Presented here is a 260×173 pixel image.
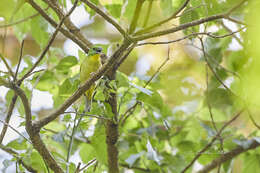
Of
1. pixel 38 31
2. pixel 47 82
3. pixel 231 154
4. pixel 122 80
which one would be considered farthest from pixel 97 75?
pixel 231 154

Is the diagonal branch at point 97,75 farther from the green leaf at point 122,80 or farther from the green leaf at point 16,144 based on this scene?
the green leaf at point 16,144

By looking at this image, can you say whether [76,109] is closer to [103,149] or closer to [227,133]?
[103,149]

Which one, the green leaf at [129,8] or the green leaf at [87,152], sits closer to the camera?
the green leaf at [129,8]

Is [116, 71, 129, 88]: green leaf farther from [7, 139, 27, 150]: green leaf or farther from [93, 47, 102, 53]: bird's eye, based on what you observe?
[7, 139, 27, 150]: green leaf

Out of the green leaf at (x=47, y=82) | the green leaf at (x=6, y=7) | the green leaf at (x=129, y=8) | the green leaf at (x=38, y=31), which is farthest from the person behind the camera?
the green leaf at (x=47, y=82)

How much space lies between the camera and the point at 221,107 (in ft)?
6.72

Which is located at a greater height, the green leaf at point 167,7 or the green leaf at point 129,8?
the green leaf at point 129,8

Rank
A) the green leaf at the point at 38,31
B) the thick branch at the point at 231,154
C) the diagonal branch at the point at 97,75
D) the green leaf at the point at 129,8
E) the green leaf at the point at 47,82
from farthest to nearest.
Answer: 1. the green leaf at the point at 47,82
2. the thick branch at the point at 231,154
3. the green leaf at the point at 38,31
4. the green leaf at the point at 129,8
5. the diagonal branch at the point at 97,75

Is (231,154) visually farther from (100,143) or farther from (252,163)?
(100,143)

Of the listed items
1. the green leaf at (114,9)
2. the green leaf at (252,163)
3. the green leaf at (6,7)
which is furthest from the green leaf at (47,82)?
the green leaf at (252,163)

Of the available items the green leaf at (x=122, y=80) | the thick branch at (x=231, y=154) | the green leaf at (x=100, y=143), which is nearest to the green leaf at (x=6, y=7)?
the green leaf at (x=122, y=80)

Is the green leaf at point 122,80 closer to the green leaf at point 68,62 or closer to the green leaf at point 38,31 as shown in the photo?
the green leaf at point 68,62

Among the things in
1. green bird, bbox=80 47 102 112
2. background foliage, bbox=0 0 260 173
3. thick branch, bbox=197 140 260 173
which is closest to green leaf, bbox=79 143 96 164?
background foliage, bbox=0 0 260 173

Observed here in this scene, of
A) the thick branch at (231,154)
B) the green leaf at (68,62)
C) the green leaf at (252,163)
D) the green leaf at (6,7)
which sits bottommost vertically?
the green leaf at (252,163)
